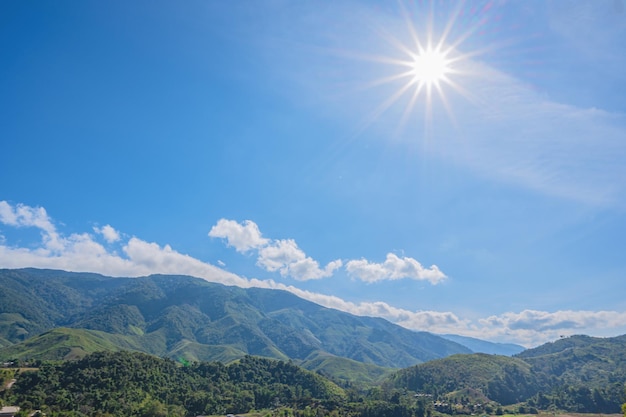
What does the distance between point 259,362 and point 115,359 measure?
70089 millimetres

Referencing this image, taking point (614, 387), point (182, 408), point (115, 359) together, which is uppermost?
point (614, 387)

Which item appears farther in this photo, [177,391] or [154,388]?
[177,391]

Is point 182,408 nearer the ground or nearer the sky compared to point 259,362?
nearer the ground

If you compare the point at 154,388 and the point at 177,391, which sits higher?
the point at 154,388

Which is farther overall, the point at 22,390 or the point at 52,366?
the point at 52,366

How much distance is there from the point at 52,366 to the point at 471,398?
6250 inches

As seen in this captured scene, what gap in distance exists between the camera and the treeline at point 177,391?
10319 cm

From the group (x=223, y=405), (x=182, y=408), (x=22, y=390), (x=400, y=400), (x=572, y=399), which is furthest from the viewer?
(x=572, y=399)

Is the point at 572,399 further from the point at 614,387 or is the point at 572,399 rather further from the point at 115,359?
the point at 115,359

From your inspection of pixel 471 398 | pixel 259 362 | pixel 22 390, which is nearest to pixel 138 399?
pixel 22 390

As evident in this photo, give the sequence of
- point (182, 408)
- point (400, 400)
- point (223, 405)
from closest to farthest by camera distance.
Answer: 1. point (182, 408)
2. point (223, 405)
3. point (400, 400)

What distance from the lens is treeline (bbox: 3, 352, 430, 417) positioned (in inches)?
4063

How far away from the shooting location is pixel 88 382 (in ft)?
366

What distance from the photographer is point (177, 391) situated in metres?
128
